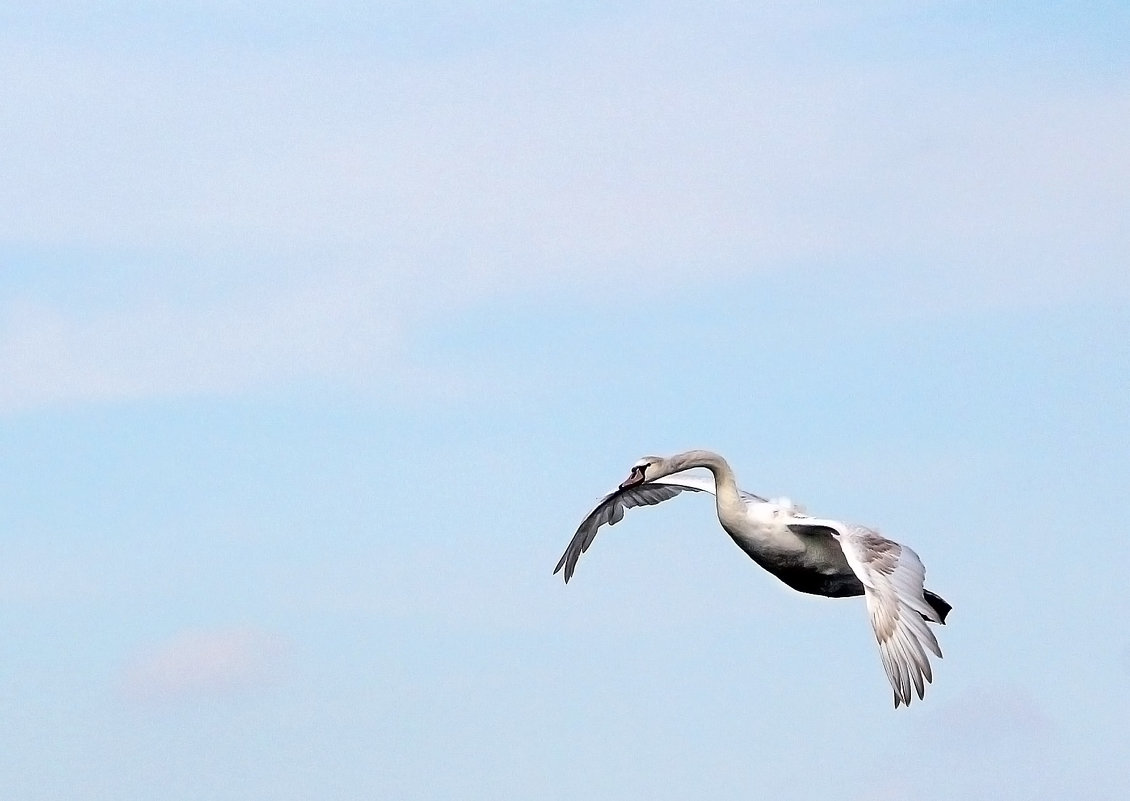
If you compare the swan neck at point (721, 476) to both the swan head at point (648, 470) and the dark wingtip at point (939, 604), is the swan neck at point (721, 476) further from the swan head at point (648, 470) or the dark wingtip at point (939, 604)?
the dark wingtip at point (939, 604)

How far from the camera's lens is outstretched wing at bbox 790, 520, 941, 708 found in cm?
2566

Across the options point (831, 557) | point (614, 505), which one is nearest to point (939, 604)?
point (831, 557)

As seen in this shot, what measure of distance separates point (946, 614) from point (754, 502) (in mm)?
3248

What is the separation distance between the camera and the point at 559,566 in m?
32.6

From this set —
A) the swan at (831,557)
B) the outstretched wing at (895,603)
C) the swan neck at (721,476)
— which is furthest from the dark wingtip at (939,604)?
the swan neck at (721,476)

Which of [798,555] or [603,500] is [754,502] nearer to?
[798,555]

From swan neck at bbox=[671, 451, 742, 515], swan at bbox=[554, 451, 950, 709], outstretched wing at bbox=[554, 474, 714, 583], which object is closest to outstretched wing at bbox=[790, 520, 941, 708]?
swan at bbox=[554, 451, 950, 709]

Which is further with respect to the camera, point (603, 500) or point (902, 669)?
point (603, 500)

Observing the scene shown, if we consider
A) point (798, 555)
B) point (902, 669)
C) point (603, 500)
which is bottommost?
point (902, 669)

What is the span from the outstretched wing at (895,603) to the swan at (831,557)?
0.01 meters

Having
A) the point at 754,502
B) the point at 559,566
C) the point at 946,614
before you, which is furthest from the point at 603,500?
the point at 946,614

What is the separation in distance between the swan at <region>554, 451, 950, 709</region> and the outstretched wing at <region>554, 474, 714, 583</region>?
0.05 meters

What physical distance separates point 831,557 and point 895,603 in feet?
8.23

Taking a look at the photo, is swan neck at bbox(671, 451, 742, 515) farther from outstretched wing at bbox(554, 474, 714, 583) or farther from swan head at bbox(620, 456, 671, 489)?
outstretched wing at bbox(554, 474, 714, 583)
